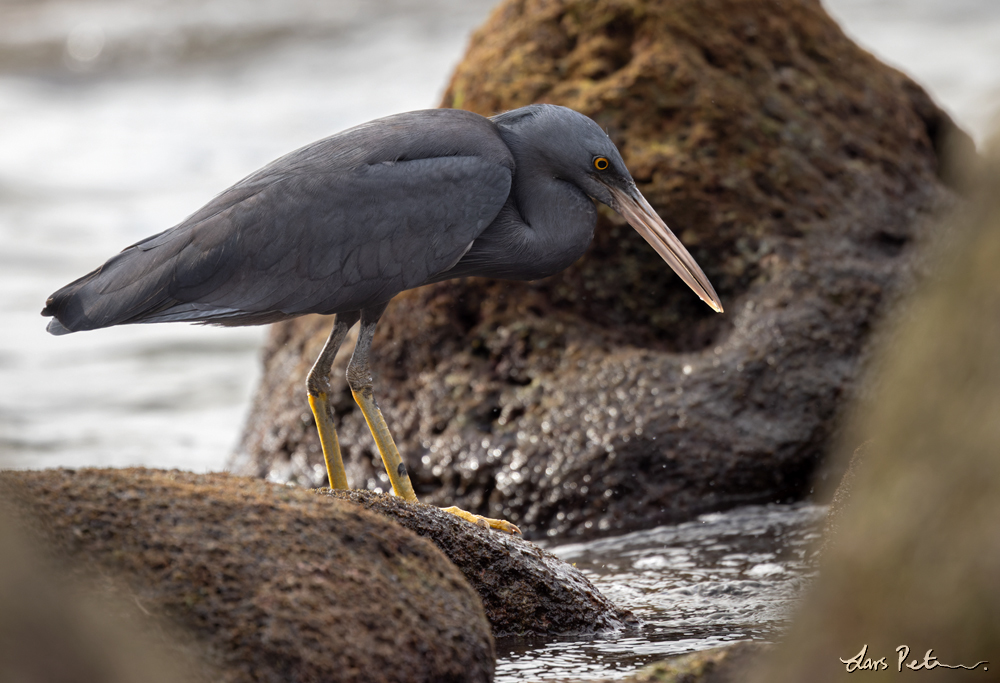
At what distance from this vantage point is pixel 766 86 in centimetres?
675

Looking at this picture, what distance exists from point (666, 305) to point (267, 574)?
401 centimetres

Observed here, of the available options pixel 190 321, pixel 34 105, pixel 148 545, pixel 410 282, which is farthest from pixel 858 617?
pixel 34 105

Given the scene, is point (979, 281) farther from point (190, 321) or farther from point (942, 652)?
point (190, 321)

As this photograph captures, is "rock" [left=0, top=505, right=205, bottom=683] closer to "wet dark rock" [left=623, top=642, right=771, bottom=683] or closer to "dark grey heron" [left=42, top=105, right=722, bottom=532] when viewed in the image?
"wet dark rock" [left=623, top=642, right=771, bottom=683]

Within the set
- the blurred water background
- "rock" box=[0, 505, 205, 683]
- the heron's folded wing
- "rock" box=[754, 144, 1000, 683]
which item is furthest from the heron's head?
"rock" box=[0, 505, 205, 683]

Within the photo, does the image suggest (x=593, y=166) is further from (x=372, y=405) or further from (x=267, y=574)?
(x=267, y=574)

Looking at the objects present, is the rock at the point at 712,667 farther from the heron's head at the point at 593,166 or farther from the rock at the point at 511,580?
the heron's head at the point at 593,166

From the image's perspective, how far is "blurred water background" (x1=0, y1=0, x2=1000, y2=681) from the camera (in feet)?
16.4

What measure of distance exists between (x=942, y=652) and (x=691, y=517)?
12.2 feet

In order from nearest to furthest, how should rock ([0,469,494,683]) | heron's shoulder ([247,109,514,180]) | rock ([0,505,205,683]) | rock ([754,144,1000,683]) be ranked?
rock ([754,144,1000,683])
rock ([0,505,205,683])
rock ([0,469,494,683])
heron's shoulder ([247,109,514,180])

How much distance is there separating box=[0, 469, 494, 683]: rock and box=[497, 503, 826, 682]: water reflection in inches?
26.4

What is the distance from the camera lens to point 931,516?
7.02 feet

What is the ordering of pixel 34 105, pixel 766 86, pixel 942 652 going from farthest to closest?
pixel 34 105 → pixel 766 86 → pixel 942 652

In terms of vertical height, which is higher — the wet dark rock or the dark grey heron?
the dark grey heron
